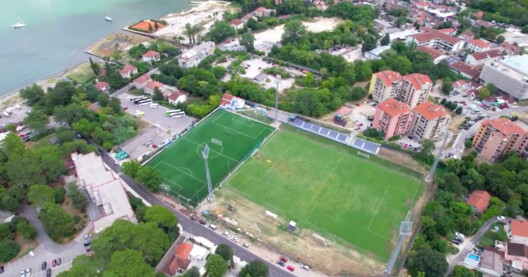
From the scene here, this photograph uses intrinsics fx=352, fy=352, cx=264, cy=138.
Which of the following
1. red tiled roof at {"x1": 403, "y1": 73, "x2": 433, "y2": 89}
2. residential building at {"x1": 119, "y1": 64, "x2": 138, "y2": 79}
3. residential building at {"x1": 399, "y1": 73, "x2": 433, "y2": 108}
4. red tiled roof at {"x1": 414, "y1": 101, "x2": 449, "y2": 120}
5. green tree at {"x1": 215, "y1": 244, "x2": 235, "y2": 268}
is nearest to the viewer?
green tree at {"x1": 215, "y1": 244, "x2": 235, "y2": 268}

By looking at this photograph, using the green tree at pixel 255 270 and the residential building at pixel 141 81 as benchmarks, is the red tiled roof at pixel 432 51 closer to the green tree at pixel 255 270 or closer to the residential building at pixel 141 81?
the residential building at pixel 141 81

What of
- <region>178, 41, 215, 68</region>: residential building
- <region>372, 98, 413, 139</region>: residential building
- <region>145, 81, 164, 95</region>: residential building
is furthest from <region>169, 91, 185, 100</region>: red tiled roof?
<region>372, 98, 413, 139</region>: residential building

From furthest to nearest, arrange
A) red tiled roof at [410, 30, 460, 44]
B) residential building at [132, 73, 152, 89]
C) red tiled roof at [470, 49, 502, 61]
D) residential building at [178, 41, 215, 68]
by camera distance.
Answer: red tiled roof at [410, 30, 460, 44] < red tiled roof at [470, 49, 502, 61] < residential building at [178, 41, 215, 68] < residential building at [132, 73, 152, 89]

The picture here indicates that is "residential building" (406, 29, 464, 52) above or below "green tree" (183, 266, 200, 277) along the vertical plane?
above

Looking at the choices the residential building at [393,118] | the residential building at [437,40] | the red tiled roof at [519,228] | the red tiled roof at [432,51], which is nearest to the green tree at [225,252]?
the residential building at [393,118]

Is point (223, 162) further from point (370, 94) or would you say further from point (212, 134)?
point (370, 94)

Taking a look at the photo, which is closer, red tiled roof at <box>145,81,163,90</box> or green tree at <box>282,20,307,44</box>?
red tiled roof at <box>145,81,163,90</box>

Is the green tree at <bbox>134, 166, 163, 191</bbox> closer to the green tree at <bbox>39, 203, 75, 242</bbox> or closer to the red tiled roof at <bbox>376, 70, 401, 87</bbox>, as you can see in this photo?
the green tree at <bbox>39, 203, 75, 242</bbox>
